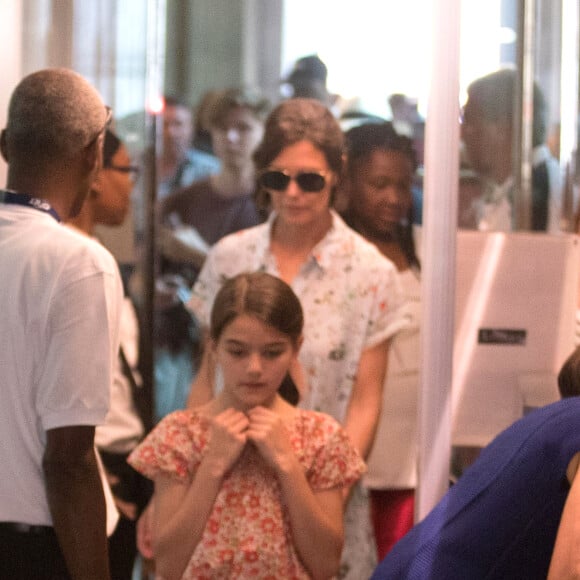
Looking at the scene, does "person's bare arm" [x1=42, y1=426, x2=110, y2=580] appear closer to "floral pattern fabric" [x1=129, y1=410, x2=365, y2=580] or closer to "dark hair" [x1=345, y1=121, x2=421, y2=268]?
"floral pattern fabric" [x1=129, y1=410, x2=365, y2=580]

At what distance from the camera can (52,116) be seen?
179cm

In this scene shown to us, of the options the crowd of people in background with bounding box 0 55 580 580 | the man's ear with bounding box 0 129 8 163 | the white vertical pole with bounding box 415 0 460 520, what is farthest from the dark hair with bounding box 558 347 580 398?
the man's ear with bounding box 0 129 8 163

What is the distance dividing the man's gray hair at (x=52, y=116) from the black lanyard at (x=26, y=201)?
76 millimetres

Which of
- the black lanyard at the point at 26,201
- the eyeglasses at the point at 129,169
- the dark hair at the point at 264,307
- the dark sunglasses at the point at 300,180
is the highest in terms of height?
the eyeglasses at the point at 129,169

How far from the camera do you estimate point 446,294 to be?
2.00 meters

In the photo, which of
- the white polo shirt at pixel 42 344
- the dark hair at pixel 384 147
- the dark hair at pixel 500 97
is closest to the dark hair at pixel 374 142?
the dark hair at pixel 384 147

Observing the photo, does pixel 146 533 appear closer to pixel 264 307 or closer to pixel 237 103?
pixel 264 307

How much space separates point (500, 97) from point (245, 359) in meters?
1.01

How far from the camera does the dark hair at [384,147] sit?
2.14m

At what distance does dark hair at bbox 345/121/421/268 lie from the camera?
214 cm

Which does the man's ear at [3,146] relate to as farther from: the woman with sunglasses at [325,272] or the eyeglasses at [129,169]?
the woman with sunglasses at [325,272]

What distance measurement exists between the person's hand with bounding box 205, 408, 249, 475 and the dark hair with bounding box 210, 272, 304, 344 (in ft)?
0.58

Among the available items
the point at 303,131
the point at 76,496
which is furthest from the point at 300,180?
the point at 76,496

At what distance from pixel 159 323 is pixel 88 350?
487 mm
